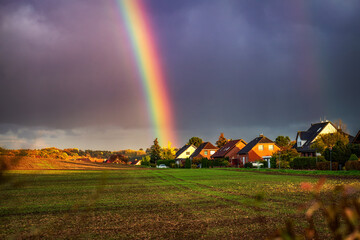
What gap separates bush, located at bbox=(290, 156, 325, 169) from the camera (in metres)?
44.7

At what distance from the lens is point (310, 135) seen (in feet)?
226

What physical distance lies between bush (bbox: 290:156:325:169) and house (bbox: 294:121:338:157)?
15627mm

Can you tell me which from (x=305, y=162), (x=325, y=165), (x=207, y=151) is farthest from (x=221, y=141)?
(x=325, y=165)

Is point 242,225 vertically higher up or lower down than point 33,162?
lower down

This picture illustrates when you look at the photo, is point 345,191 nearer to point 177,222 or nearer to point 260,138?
point 177,222

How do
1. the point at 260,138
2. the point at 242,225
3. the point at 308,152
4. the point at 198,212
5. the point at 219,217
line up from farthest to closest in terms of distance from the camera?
the point at 260,138
the point at 308,152
the point at 198,212
the point at 219,217
the point at 242,225

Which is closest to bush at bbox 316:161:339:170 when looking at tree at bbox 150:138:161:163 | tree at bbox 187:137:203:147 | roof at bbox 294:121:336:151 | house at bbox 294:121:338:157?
house at bbox 294:121:338:157

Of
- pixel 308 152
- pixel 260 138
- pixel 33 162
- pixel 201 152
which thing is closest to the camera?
pixel 33 162

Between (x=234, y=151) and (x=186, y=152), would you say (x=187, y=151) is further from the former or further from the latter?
(x=234, y=151)

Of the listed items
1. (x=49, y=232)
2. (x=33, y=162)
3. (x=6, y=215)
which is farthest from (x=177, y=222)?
(x=33, y=162)

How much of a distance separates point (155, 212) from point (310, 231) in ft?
34.2

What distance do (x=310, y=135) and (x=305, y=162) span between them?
2482cm

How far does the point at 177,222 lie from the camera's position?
9469 millimetres

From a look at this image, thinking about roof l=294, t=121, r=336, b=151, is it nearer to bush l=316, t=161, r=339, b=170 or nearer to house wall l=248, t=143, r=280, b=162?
house wall l=248, t=143, r=280, b=162
